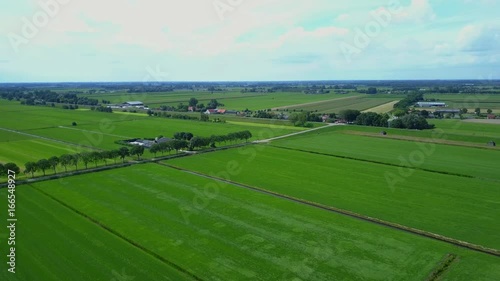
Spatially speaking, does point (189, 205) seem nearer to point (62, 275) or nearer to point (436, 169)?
point (62, 275)

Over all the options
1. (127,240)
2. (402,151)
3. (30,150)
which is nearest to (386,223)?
(127,240)

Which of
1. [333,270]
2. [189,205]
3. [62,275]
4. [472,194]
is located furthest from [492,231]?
[62,275]

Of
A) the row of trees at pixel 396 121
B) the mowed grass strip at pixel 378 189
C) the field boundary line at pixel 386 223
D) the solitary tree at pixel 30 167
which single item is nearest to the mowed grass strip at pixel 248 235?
the field boundary line at pixel 386 223

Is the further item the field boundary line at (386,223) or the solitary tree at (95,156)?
the solitary tree at (95,156)

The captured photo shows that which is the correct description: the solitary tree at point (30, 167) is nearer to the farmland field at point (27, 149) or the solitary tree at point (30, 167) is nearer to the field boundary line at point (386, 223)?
the farmland field at point (27, 149)

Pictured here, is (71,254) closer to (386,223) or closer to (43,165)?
(43,165)

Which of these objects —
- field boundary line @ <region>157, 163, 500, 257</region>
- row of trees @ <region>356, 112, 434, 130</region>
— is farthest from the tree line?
field boundary line @ <region>157, 163, 500, 257</region>
